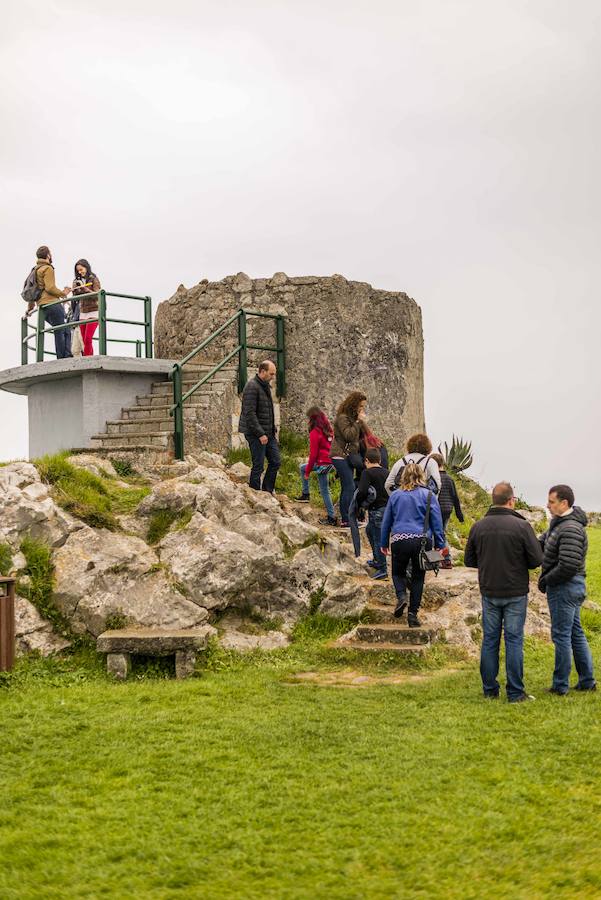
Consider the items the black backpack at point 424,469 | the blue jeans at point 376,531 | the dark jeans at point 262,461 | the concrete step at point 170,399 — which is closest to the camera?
the black backpack at point 424,469

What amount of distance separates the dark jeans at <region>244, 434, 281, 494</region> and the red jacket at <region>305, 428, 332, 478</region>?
18.7 inches

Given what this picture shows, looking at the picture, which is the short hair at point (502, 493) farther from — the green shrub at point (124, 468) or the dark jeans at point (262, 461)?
the green shrub at point (124, 468)

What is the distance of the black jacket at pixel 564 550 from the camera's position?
24.8ft

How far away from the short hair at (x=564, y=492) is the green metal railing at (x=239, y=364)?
612cm

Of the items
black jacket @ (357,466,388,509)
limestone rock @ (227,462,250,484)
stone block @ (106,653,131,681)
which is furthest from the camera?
limestone rock @ (227,462,250,484)

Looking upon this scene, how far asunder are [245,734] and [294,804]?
141cm

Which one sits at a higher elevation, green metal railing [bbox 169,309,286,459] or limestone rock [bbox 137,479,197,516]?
green metal railing [bbox 169,309,286,459]

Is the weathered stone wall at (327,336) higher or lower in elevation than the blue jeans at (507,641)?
higher

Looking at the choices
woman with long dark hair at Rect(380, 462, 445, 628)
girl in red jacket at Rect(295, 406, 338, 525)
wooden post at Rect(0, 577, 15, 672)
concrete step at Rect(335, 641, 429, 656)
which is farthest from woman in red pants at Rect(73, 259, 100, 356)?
concrete step at Rect(335, 641, 429, 656)

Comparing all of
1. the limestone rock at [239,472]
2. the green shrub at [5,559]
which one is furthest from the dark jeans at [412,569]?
the green shrub at [5,559]

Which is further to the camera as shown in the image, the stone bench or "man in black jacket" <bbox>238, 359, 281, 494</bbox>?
"man in black jacket" <bbox>238, 359, 281, 494</bbox>

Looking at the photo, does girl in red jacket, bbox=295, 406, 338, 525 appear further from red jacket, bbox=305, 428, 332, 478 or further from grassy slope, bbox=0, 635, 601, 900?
grassy slope, bbox=0, 635, 601, 900

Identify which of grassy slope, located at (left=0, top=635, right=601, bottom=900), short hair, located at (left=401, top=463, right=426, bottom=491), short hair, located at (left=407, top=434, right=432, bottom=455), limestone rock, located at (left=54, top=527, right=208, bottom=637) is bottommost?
grassy slope, located at (left=0, top=635, right=601, bottom=900)

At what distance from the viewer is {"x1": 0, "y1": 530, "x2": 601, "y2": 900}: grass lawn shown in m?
4.43
